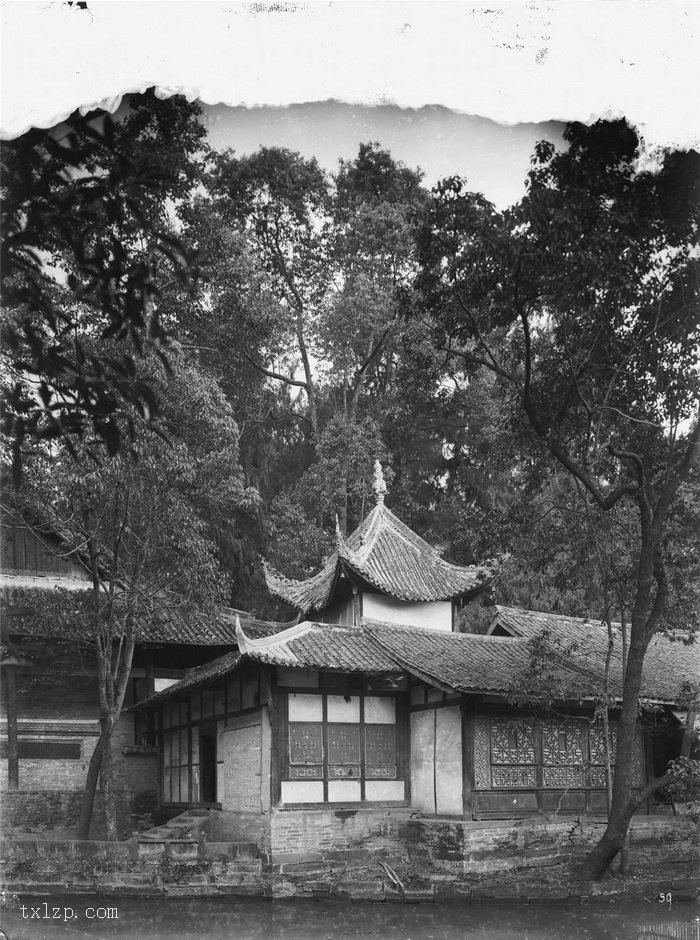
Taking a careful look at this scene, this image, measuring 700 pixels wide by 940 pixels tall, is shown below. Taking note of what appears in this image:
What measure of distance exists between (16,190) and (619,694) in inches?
431

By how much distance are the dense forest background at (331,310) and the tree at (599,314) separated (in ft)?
0.09

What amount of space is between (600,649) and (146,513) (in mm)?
8061

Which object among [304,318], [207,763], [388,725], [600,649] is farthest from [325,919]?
[304,318]

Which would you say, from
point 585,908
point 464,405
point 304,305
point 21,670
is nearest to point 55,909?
point 585,908

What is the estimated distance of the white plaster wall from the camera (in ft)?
48.5

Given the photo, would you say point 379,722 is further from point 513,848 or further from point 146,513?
point 146,513

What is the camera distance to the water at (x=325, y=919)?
816 cm

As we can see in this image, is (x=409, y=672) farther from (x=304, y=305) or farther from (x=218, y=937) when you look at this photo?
(x=304, y=305)

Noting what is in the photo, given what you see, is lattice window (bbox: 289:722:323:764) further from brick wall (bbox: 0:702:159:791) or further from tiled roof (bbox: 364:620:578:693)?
brick wall (bbox: 0:702:159:791)

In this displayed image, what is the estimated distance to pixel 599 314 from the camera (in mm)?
9383

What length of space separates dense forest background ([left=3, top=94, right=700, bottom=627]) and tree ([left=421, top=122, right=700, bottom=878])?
27mm

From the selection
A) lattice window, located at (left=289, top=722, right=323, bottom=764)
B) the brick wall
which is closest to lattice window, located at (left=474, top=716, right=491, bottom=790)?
lattice window, located at (left=289, top=722, right=323, bottom=764)

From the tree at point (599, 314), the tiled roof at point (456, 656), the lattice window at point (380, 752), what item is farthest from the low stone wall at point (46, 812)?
the tree at point (599, 314)

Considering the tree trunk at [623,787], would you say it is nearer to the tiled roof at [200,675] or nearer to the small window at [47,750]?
the tiled roof at [200,675]
